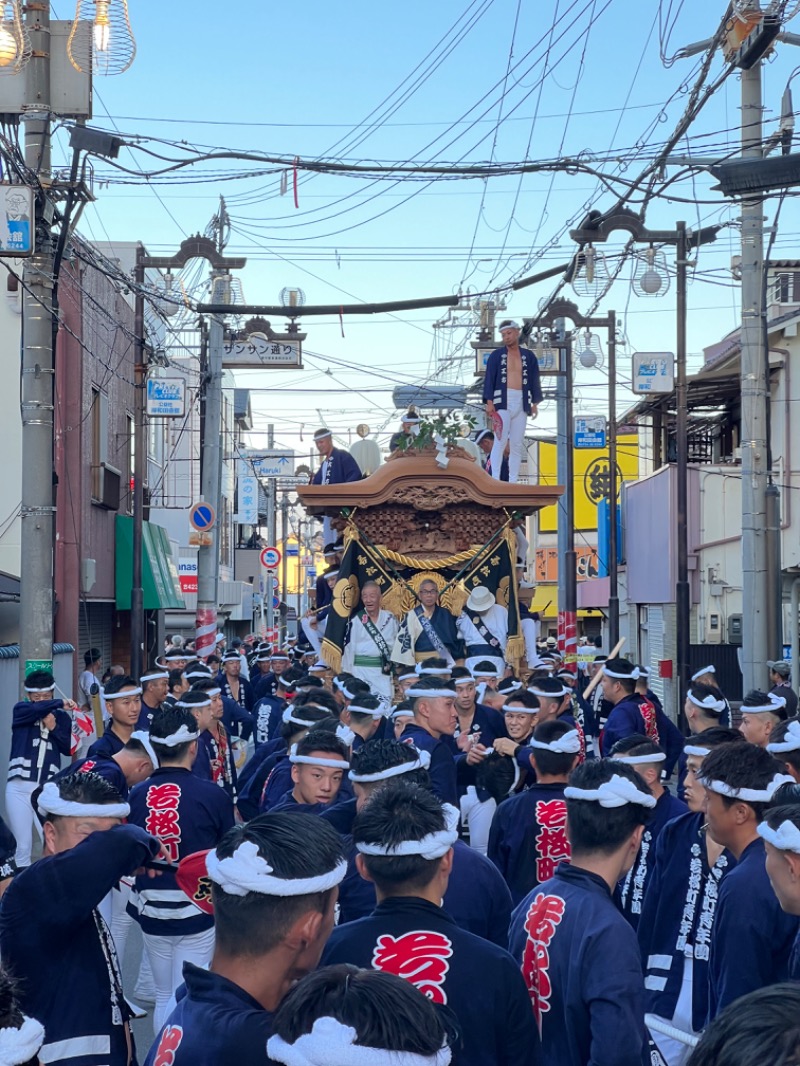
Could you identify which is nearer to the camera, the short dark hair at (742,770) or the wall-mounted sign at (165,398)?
the short dark hair at (742,770)

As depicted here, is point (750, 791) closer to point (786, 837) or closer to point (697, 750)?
point (786, 837)

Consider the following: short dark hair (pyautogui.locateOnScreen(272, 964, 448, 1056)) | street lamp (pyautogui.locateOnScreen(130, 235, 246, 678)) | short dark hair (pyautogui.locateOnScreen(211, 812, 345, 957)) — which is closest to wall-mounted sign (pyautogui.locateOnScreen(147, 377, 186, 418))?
street lamp (pyautogui.locateOnScreen(130, 235, 246, 678))

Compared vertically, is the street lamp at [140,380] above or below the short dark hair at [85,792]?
above

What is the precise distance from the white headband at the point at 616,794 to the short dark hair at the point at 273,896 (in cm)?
111

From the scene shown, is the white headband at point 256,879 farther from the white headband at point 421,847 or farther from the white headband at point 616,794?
the white headband at point 616,794

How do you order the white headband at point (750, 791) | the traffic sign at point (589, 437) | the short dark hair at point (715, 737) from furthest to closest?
the traffic sign at point (589, 437) → the short dark hair at point (715, 737) → the white headband at point (750, 791)

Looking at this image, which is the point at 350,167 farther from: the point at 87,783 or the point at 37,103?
the point at 87,783

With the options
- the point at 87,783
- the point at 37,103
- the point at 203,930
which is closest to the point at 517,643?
the point at 37,103

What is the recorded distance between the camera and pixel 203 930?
627 cm

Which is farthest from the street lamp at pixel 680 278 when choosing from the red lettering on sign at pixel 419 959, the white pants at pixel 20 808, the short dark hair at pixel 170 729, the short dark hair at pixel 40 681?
the red lettering on sign at pixel 419 959

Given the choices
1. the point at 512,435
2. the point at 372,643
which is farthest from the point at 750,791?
the point at 512,435

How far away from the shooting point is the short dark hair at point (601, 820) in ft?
12.6

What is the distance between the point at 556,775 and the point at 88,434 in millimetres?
18417

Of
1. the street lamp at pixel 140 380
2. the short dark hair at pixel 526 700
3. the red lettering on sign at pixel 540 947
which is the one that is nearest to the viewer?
the red lettering on sign at pixel 540 947
